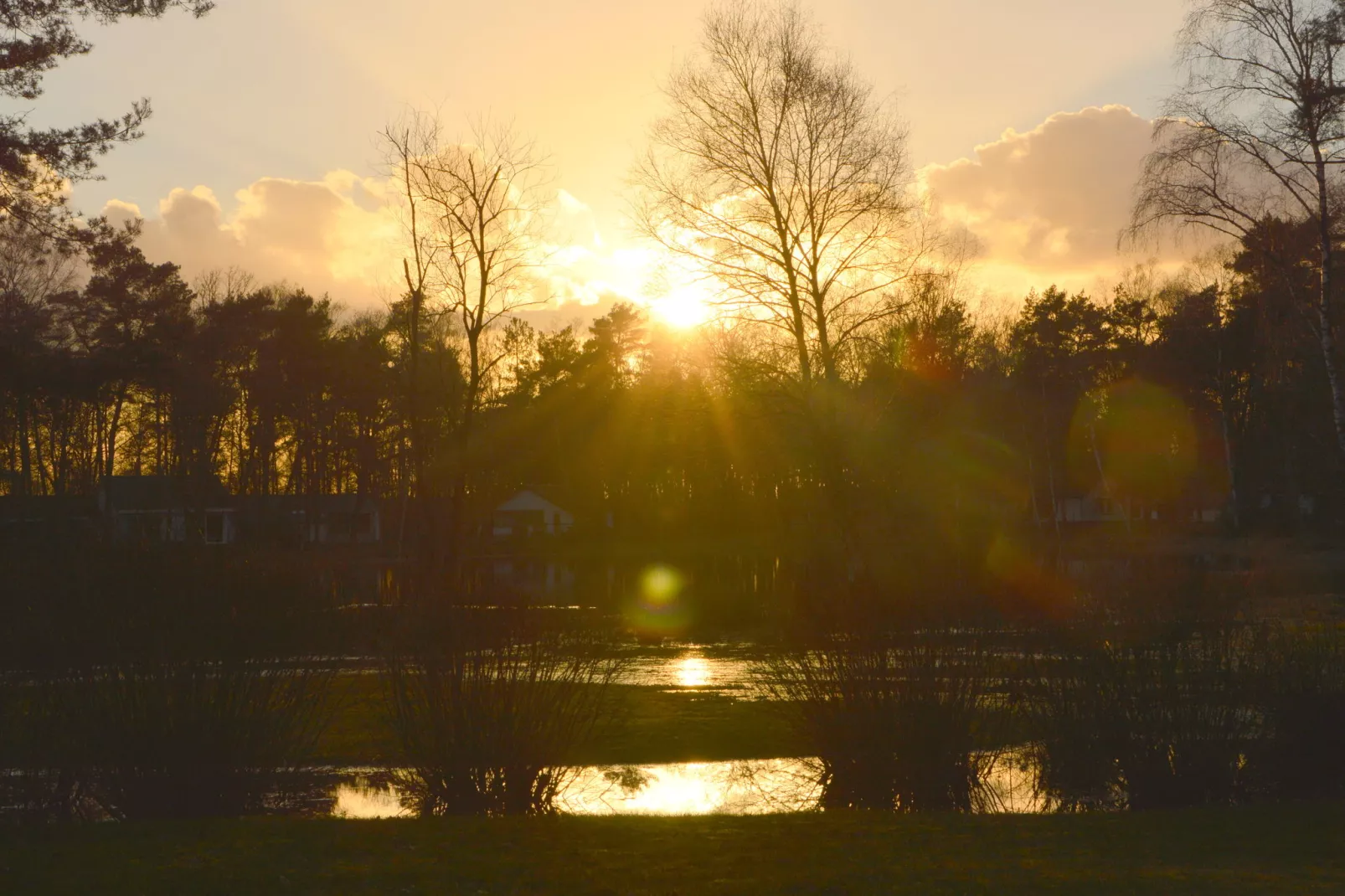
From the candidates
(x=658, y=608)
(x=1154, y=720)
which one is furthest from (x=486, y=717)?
(x=658, y=608)

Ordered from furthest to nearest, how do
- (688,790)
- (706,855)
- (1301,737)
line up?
1. (688,790)
2. (1301,737)
3. (706,855)

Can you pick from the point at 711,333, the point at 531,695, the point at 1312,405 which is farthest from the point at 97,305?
the point at 1312,405

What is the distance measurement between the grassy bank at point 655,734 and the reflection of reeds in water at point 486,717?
1490 mm

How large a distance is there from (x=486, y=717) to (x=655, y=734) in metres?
4.96

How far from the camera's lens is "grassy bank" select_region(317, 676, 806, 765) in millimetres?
13477

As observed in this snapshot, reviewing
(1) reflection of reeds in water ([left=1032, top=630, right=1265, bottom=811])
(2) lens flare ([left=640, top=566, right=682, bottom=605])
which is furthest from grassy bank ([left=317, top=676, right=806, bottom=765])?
(2) lens flare ([left=640, top=566, right=682, bottom=605])

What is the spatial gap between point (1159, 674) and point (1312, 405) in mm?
59036

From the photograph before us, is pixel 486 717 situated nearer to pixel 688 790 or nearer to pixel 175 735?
pixel 175 735

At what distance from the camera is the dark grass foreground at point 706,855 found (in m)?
7.05

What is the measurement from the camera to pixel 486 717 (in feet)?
33.1

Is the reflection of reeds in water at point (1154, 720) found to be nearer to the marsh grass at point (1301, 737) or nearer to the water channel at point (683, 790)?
the marsh grass at point (1301, 737)

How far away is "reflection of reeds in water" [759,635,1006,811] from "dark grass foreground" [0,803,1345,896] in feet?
6.15

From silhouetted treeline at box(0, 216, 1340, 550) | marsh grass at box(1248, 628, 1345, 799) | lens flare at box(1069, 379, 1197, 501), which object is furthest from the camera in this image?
lens flare at box(1069, 379, 1197, 501)

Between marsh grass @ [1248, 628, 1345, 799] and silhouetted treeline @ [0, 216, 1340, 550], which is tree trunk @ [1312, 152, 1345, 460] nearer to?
silhouetted treeline @ [0, 216, 1340, 550]
